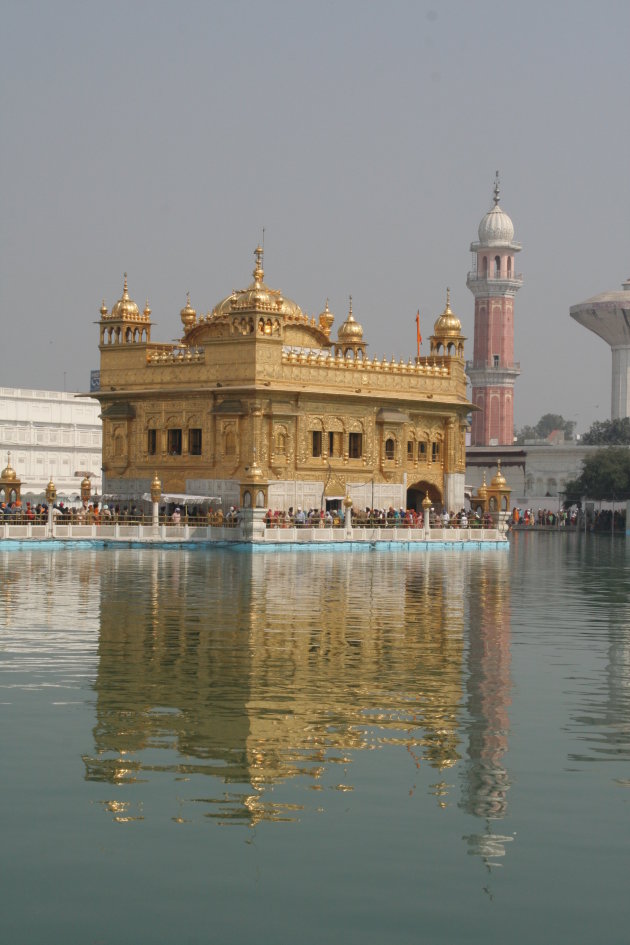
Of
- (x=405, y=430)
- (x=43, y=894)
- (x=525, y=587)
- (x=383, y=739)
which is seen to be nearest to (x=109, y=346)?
(x=405, y=430)

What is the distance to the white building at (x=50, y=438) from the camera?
82.9 metres

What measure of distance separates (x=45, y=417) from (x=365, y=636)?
6712cm

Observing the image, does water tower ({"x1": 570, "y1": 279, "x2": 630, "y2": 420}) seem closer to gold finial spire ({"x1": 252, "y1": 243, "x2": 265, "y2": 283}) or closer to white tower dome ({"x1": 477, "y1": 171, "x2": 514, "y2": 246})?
white tower dome ({"x1": 477, "y1": 171, "x2": 514, "y2": 246})

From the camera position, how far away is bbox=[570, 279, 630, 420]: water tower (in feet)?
367

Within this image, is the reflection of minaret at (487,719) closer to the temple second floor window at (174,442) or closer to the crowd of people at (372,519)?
the crowd of people at (372,519)

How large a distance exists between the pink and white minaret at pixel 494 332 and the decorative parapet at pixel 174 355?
196 ft

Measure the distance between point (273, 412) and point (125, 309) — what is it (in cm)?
691

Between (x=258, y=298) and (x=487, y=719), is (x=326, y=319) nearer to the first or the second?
(x=258, y=298)

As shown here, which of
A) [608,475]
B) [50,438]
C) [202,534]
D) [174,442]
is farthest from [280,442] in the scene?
[50,438]

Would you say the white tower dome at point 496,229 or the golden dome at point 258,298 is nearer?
the golden dome at point 258,298

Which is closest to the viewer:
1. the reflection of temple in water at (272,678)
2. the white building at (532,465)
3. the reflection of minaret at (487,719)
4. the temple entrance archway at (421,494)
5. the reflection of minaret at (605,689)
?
the reflection of minaret at (487,719)

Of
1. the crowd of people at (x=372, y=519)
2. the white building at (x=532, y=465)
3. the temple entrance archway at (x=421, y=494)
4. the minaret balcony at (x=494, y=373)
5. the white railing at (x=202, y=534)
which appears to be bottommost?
the white railing at (x=202, y=534)

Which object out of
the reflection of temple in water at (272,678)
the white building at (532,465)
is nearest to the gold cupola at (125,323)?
the reflection of temple in water at (272,678)

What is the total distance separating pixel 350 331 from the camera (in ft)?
176
